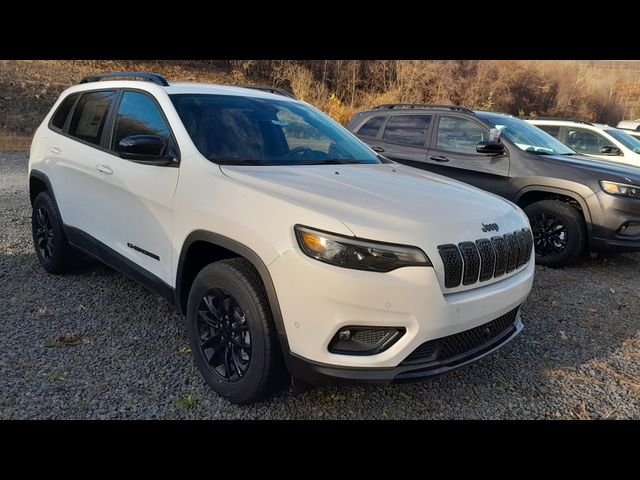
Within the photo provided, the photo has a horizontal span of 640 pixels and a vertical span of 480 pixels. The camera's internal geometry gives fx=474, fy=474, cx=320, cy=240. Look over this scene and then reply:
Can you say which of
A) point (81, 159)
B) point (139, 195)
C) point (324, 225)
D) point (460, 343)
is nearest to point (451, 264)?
point (460, 343)

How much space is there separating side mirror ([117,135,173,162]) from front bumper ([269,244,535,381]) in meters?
1.23

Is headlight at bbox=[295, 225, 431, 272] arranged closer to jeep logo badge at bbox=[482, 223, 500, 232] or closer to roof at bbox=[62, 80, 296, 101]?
jeep logo badge at bbox=[482, 223, 500, 232]

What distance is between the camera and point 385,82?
22453 millimetres

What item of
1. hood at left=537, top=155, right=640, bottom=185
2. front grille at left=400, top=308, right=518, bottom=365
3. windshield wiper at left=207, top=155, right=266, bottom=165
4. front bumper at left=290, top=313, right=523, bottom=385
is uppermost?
windshield wiper at left=207, top=155, right=266, bottom=165

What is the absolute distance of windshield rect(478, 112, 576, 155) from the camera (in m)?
6.04

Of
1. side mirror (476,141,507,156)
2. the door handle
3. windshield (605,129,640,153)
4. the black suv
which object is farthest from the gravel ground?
windshield (605,129,640,153)

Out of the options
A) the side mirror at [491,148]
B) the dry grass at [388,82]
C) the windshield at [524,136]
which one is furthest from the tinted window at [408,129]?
the dry grass at [388,82]

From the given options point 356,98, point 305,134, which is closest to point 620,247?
point 305,134

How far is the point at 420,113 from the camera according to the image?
6.72m

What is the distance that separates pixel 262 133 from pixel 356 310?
1.70 meters

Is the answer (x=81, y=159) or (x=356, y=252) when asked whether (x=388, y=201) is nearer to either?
(x=356, y=252)

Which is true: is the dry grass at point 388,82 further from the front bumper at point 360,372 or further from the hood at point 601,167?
the front bumper at point 360,372

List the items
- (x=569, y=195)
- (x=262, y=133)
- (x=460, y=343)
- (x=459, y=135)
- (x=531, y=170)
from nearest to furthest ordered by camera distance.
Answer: (x=460, y=343) < (x=262, y=133) < (x=569, y=195) < (x=531, y=170) < (x=459, y=135)

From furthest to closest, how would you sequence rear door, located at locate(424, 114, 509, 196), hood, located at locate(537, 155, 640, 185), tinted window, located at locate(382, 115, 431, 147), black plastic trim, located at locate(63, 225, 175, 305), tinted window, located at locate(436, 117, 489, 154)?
1. tinted window, located at locate(382, 115, 431, 147)
2. tinted window, located at locate(436, 117, 489, 154)
3. rear door, located at locate(424, 114, 509, 196)
4. hood, located at locate(537, 155, 640, 185)
5. black plastic trim, located at locate(63, 225, 175, 305)
